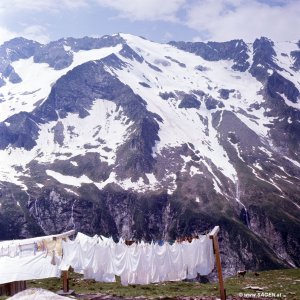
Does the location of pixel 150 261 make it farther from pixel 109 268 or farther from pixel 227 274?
pixel 227 274

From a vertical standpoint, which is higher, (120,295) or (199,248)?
(199,248)

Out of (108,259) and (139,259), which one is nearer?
(139,259)

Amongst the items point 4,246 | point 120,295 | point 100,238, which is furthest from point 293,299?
point 4,246

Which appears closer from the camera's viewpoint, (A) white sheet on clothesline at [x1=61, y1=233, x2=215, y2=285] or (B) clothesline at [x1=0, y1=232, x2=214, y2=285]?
(A) white sheet on clothesline at [x1=61, y1=233, x2=215, y2=285]

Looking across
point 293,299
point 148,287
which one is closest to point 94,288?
point 148,287

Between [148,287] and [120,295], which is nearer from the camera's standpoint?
[120,295]

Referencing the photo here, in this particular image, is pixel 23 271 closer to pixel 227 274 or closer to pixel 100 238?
pixel 100 238

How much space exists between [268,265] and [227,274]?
2053cm

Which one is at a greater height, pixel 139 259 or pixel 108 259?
pixel 108 259

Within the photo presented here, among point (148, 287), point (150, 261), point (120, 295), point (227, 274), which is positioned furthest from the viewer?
point (227, 274)

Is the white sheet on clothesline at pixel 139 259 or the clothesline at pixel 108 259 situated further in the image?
the clothesline at pixel 108 259

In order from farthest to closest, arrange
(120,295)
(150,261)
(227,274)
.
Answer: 1. (227,274)
2. (120,295)
3. (150,261)

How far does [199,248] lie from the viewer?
34.7 metres

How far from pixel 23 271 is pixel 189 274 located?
565 inches
